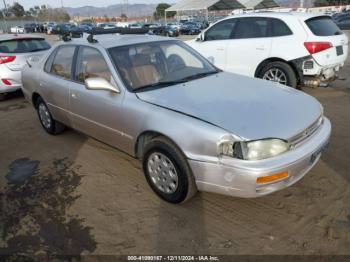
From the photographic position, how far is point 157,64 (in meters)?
3.89

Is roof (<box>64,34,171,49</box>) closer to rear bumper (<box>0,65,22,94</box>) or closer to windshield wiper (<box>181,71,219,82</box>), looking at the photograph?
windshield wiper (<box>181,71,219,82</box>)

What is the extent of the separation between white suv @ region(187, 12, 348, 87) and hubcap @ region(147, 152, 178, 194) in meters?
3.91

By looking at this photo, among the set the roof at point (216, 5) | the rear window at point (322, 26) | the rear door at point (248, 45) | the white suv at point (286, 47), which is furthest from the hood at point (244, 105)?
the roof at point (216, 5)

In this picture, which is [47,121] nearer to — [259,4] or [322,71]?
[322,71]

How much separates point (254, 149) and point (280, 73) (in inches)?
174

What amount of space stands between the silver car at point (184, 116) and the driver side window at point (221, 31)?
3.31 m

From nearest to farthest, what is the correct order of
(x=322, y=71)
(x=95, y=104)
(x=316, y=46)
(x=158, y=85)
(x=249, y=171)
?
(x=249, y=171), (x=158, y=85), (x=95, y=104), (x=316, y=46), (x=322, y=71)

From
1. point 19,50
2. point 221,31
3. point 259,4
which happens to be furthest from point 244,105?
point 259,4

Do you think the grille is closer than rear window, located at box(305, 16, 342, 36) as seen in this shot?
Yes

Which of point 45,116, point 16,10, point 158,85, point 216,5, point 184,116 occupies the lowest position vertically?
point 45,116

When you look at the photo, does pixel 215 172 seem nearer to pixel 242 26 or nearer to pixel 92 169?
pixel 92 169

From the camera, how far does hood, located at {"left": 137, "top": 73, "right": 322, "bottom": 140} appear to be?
271 centimetres

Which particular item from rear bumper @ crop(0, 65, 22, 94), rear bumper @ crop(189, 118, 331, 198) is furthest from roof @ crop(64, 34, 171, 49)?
rear bumper @ crop(0, 65, 22, 94)

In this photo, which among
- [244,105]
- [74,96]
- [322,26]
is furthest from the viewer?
[322,26]
